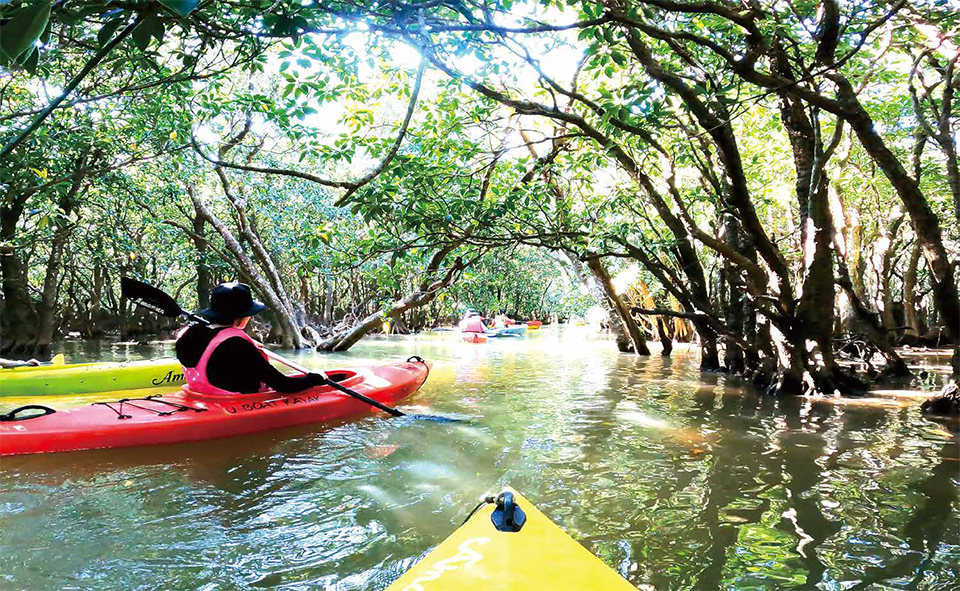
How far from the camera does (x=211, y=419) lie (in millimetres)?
5211

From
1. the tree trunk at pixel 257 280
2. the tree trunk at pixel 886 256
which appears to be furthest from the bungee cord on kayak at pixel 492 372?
the tree trunk at pixel 257 280

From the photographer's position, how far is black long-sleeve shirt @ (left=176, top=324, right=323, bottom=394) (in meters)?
5.25

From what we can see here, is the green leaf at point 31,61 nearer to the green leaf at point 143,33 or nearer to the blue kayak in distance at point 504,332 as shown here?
the green leaf at point 143,33

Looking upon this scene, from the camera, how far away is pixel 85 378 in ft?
22.6

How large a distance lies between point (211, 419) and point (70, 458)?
1088 mm

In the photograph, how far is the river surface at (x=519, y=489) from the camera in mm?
2771

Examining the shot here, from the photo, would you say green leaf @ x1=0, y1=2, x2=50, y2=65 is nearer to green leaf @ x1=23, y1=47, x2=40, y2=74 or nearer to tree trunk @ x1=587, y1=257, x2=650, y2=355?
green leaf @ x1=23, y1=47, x2=40, y2=74

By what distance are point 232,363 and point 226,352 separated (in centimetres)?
19

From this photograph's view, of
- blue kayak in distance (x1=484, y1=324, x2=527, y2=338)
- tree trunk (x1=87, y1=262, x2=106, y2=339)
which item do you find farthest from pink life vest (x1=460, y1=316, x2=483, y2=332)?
tree trunk (x1=87, y1=262, x2=106, y2=339)

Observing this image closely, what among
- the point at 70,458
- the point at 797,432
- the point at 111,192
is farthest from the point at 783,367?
the point at 111,192

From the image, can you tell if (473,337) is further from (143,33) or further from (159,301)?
(143,33)

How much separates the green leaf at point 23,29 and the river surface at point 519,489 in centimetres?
262

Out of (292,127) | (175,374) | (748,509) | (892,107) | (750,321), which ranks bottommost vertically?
(748,509)

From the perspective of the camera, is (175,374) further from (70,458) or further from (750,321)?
(750,321)
